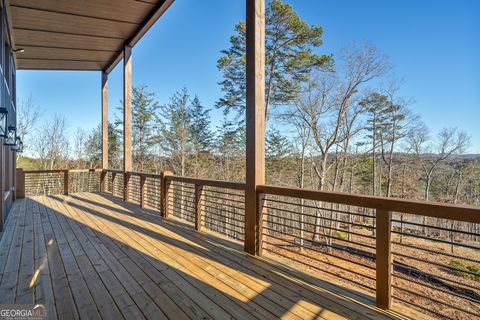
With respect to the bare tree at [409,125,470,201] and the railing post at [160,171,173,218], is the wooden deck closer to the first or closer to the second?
the railing post at [160,171,173,218]

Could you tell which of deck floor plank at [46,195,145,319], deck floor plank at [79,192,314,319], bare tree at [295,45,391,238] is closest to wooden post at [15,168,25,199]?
deck floor plank at [46,195,145,319]

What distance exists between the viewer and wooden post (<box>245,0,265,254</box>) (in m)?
2.78

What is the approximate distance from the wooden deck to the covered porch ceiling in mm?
3808

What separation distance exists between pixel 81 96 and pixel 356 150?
1721 centimetres

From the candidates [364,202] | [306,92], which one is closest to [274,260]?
[364,202]

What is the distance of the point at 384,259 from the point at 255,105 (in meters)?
1.85

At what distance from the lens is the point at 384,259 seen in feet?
5.91

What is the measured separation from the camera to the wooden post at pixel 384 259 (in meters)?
1.79

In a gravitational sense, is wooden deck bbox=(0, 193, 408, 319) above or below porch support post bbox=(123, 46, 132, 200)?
below

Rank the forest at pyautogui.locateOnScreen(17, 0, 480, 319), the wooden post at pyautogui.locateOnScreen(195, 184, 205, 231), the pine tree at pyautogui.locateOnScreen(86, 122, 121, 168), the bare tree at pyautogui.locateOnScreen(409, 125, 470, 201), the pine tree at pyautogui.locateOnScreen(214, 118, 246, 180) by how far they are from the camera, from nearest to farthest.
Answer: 1. the wooden post at pyautogui.locateOnScreen(195, 184, 205, 231)
2. the forest at pyautogui.locateOnScreen(17, 0, 480, 319)
3. the pine tree at pyautogui.locateOnScreen(214, 118, 246, 180)
4. the bare tree at pyautogui.locateOnScreen(409, 125, 470, 201)
5. the pine tree at pyautogui.locateOnScreen(86, 122, 121, 168)

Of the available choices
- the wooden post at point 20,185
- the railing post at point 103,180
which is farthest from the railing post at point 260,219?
the wooden post at point 20,185

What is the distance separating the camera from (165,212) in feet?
15.1

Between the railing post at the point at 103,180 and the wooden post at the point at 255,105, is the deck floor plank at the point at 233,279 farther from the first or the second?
the railing post at the point at 103,180

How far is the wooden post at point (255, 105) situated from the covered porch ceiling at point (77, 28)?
256 cm
